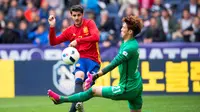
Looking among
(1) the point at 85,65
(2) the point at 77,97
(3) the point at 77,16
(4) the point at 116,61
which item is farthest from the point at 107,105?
(4) the point at 116,61

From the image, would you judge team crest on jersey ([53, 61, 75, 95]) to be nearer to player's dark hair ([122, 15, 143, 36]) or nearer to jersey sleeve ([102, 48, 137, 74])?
player's dark hair ([122, 15, 143, 36])

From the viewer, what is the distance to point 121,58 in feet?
32.2

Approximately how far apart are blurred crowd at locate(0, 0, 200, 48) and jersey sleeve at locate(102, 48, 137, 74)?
8.84 m

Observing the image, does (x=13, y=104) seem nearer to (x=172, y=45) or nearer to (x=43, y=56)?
(x=43, y=56)

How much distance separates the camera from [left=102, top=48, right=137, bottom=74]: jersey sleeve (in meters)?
9.80

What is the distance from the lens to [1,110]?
14.0 metres

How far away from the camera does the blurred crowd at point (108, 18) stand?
19.6 metres

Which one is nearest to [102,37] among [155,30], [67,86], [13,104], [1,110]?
[155,30]

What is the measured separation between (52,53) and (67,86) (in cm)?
194

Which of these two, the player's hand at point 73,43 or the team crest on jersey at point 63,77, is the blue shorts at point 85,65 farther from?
the team crest on jersey at point 63,77

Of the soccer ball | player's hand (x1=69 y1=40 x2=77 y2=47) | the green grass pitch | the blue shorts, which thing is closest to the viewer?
the soccer ball

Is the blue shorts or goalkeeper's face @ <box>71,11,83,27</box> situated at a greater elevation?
goalkeeper's face @ <box>71,11,83,27</box>

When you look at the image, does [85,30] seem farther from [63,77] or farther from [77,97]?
[63,77]

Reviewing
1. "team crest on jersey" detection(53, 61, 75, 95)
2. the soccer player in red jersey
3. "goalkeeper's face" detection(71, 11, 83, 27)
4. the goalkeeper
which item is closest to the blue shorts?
the soccer player in red jersey
